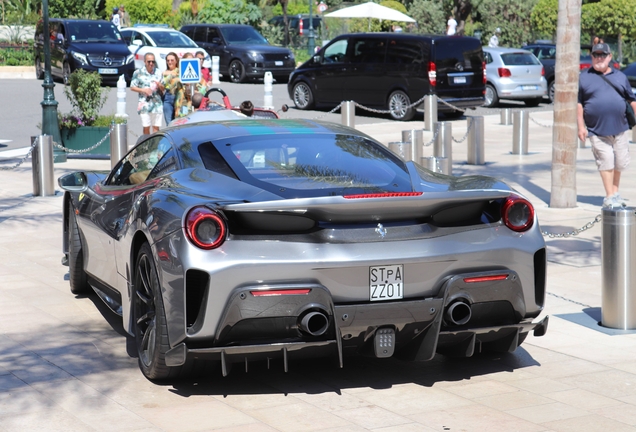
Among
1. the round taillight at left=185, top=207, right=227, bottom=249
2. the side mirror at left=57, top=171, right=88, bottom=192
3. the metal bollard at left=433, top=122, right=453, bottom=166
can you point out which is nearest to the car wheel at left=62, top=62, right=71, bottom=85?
the metal bollard at left=433, top=122, right=453, bottom=166

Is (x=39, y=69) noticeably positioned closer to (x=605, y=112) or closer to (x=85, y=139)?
(x=85, y=139)

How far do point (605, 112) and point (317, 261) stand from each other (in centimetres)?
711

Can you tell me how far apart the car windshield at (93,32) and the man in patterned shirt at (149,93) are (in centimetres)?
1483

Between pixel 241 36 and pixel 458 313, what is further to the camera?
pixel 241 36

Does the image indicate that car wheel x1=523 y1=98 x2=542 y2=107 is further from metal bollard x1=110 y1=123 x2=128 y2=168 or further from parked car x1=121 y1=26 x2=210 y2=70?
metal bollard x1=110 y1=123 x2=128 y2=168

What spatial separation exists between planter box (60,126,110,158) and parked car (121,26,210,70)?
14489mm

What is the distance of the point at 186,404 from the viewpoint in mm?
5602

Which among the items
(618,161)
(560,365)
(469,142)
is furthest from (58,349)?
(469,142)

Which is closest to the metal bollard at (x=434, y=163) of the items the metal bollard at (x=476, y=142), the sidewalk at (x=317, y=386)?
the sidewalk at (x=317, y=386)

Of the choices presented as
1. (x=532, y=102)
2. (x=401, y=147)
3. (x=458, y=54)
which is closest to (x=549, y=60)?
(x=532, y=102)

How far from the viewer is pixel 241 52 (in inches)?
1345

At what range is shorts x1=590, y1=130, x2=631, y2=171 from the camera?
11680 mm

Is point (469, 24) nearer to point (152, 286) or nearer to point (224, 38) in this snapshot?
point (224, 38)

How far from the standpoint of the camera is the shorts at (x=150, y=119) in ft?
58.4
